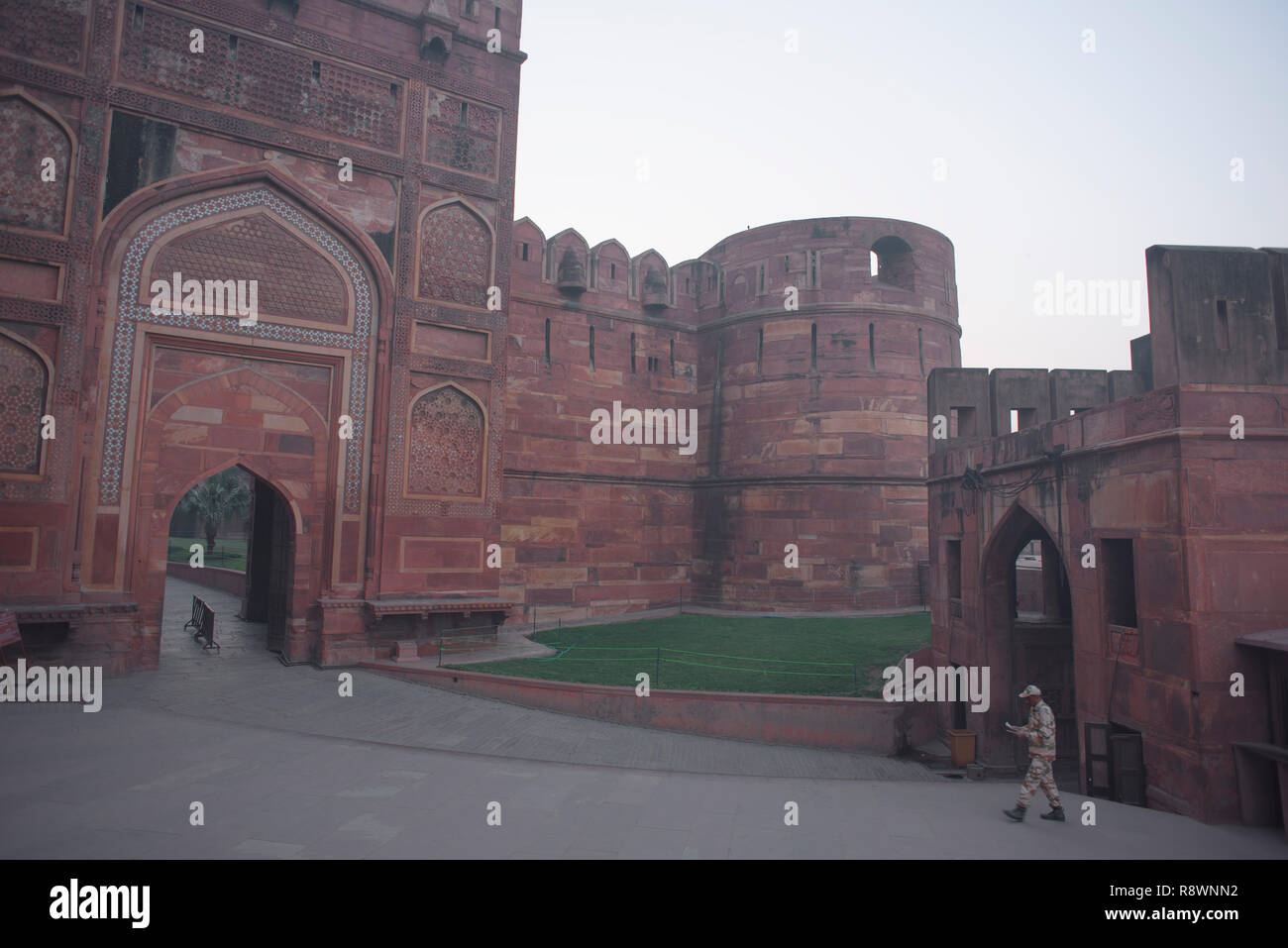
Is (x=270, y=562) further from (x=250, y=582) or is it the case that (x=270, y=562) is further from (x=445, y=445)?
(x=445, y=445)

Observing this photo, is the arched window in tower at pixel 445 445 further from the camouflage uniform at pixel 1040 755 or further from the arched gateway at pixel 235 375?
the camouflage uniform at pixel 1040 755

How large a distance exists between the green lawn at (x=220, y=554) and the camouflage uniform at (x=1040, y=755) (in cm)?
2530

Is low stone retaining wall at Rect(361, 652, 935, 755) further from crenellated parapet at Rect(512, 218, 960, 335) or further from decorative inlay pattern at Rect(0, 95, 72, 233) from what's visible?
crenellated parapet at Rect(512, 218, 960, 335)

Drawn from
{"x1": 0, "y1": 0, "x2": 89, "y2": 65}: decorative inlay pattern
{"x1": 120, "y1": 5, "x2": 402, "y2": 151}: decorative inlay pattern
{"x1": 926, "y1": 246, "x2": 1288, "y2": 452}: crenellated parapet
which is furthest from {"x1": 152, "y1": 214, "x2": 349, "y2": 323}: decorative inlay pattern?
{"x1": 926, "y1": 246, "x2": 1288, "y2": 452}: crenellated parapet

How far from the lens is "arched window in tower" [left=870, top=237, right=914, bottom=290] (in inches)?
854

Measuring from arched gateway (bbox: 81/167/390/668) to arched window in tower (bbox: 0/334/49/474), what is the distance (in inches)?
29.2

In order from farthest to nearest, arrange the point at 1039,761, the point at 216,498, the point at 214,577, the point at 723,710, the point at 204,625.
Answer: the point at 216,498
the point at 214,577
the point at 204,625
the point at 723,710
the point at 1039,761

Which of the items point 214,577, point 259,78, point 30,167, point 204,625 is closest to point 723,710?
point 204,625

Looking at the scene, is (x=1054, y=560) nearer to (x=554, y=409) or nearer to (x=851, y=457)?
(x=851, y=457)

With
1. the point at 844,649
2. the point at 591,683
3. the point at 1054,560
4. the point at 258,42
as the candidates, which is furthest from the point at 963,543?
the point at 258,42

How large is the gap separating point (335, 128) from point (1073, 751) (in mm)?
16437

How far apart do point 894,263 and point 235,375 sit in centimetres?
1775

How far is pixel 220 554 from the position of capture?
110 ft

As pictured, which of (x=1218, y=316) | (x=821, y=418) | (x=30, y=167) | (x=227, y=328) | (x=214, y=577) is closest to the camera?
(x=1218, y=316)
